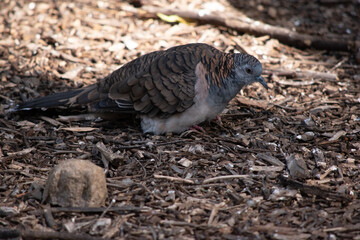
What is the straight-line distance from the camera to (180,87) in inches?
202

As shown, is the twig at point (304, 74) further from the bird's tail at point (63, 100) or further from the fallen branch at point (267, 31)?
the bird's tail at point (63, 100)

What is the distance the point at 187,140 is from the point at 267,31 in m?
3.24

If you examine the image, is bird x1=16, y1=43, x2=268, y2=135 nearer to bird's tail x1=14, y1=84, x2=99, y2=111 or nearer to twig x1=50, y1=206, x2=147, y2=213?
bird's tail x1=14, y1=84, x2=99, y2=111

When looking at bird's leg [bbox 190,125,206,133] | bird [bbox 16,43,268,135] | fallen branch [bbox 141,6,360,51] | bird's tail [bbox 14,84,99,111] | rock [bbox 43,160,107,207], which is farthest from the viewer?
fallen branch [bbox 141,6,360,51]

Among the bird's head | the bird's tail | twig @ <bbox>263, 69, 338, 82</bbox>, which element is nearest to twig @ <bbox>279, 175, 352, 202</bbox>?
the bird's head

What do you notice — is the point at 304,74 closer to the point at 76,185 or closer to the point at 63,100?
the point at 63,100

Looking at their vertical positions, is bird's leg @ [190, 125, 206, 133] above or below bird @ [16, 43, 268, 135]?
below

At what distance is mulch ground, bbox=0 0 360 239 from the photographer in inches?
150

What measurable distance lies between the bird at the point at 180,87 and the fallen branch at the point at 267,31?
2329mm

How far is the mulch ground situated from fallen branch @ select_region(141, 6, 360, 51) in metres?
Result: 0.12

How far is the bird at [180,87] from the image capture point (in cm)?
516

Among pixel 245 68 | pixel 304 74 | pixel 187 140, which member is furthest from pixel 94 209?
pixel 304 74

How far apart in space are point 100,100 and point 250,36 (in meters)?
3.26

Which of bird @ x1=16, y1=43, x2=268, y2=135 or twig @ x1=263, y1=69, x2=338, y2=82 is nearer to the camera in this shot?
bird @ x1=16, y1=43, x2=268, y2=135
